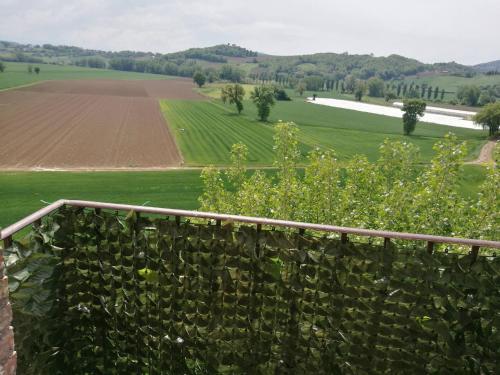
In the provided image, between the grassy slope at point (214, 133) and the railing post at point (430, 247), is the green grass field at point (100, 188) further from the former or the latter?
the railing post at point (430, 247)

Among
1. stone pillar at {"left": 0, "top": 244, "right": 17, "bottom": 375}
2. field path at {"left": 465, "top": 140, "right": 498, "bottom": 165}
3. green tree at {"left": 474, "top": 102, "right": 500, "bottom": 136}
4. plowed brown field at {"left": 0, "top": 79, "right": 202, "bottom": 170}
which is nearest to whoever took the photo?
stone pillar at {"left": 0, "top": 244, "right": 17, "bottom": 375}

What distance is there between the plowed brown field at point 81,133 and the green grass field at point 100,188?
164 inches

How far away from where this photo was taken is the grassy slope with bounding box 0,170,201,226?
27109 mm

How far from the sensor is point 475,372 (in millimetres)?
3898

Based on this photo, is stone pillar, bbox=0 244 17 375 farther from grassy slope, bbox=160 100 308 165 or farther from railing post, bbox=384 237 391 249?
grassy slope, bbox=160 100 308 165

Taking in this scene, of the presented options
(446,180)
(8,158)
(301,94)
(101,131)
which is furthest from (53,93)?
(446,180)

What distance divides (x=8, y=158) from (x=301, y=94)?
395 ft

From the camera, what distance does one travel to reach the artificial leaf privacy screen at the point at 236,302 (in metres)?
3.87

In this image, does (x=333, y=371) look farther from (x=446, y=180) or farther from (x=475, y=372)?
(x=446, y=180)

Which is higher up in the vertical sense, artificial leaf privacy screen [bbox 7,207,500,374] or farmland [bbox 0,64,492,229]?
artificial leaf privacy screen [bbox 7,207,500,374]

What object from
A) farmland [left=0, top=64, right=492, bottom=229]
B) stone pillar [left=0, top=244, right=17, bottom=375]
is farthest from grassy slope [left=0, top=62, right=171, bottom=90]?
stone pillar [left=0, top=244, right=17, bottom=375]

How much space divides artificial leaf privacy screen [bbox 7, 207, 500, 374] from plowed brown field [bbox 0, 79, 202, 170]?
35960 millimetres

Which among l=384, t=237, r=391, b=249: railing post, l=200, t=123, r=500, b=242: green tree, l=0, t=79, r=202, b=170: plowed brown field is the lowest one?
l=0, t=79, r=202, b=170: plowed brown field

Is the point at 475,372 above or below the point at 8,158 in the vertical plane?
above
